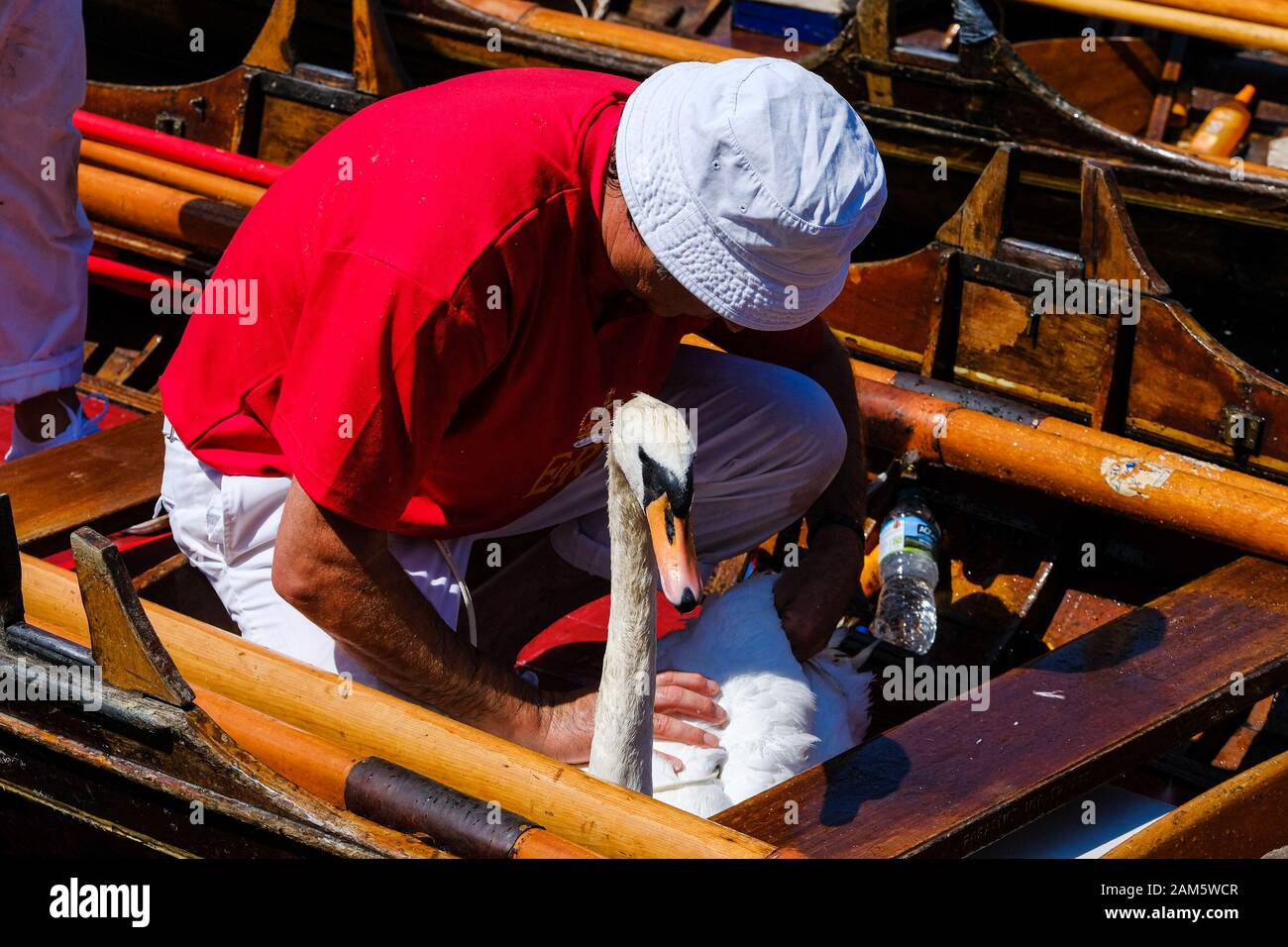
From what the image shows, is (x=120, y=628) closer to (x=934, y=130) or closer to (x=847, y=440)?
(x=847, y=440)

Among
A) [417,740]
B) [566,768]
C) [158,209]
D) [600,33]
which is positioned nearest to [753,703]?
[566,768]

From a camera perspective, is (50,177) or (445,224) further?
(50,177)

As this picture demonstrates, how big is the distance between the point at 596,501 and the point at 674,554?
95 centimetres

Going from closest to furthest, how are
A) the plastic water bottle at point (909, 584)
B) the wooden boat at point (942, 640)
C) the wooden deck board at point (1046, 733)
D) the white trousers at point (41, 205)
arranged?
the wooden boat at point (942, 640) → the wooden deck board at point (1046, 733) → the plastic water bottle at point (909, 584) → the white trousers at point (41, 205)

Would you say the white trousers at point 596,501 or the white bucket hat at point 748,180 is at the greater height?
the white bucket hat at point 748,180

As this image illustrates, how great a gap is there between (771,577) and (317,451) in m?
0.99

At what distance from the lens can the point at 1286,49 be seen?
4.21 metres

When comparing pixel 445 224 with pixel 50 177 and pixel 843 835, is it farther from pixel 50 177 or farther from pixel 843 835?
pixel 50 177

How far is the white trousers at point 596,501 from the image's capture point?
2.57 metres

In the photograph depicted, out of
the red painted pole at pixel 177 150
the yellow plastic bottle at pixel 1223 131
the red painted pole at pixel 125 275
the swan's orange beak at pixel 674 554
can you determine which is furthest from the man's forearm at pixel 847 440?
the yellow plastic bottle at pixel 1223 131

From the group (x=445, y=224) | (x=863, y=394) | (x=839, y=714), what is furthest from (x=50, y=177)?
(x=839, y=714)

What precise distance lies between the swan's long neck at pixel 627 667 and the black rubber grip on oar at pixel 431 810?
0.25 metres

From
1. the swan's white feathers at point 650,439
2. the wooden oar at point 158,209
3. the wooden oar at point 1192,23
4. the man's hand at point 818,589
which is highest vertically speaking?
the wooden oar at point 1192,23

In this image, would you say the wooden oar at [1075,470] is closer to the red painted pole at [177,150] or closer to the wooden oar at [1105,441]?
the wooden oar at [1105,441]
